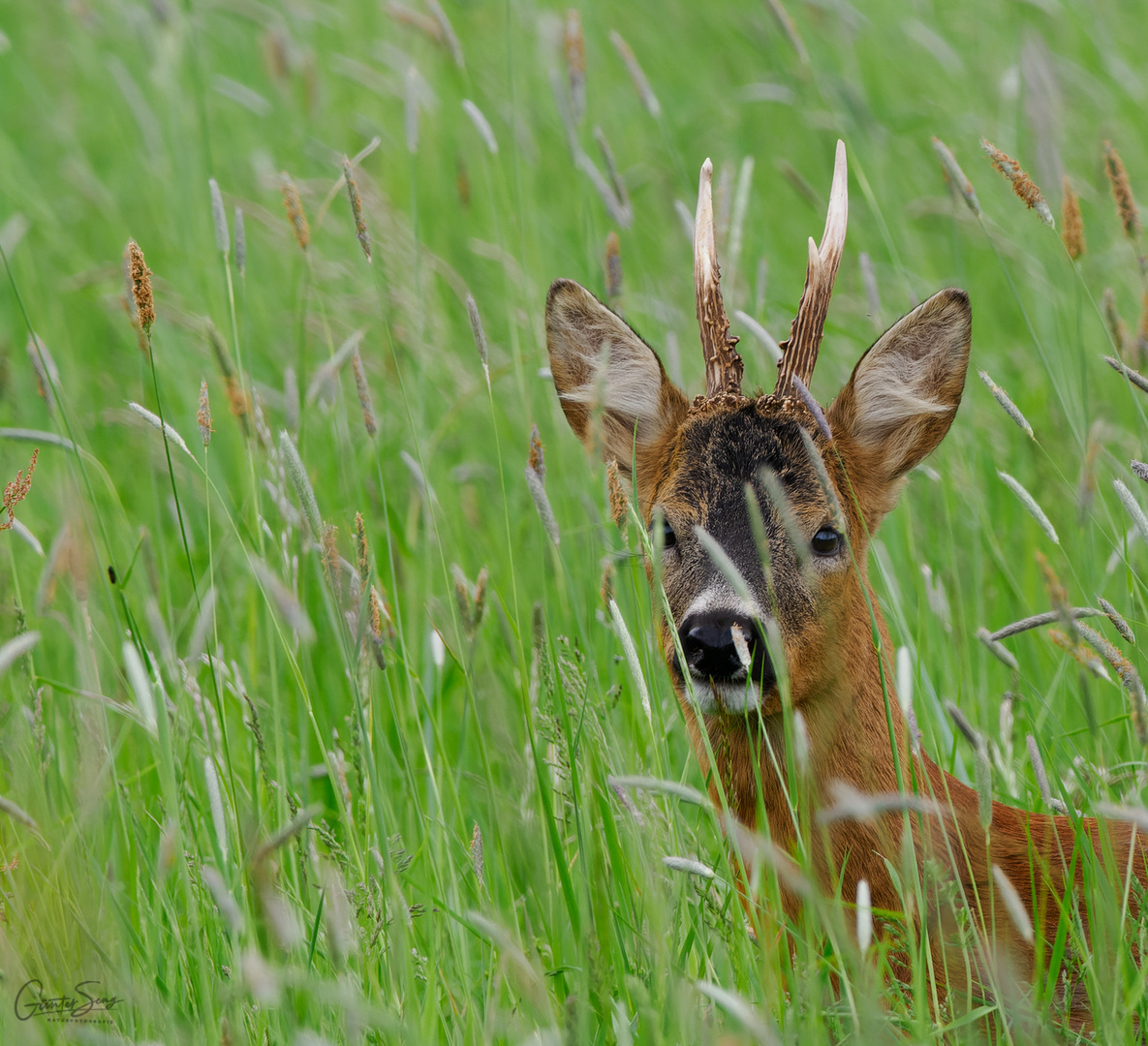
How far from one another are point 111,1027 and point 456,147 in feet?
18.7

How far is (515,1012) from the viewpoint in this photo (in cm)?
235

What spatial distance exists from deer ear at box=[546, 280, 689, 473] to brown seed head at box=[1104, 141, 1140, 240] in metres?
1.17

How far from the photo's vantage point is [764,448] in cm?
329

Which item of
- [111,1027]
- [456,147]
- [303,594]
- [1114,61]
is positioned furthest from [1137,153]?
[111,1027]

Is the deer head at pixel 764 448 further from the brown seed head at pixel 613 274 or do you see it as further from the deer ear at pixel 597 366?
the brown seed head at pixel 613 274

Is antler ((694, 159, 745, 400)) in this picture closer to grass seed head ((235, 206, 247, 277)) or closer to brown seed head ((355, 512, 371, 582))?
grass seed head ((235, 206, 247, 277))

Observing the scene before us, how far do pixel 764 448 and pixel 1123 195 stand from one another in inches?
38.5

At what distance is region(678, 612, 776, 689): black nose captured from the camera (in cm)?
275

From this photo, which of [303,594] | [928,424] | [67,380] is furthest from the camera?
[67,380]

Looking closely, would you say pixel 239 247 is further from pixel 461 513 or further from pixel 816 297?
pixel 461 513

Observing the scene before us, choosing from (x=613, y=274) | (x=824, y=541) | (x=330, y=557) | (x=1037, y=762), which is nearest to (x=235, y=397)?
(x=330, y=557)

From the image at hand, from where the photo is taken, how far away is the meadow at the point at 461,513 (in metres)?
2.30

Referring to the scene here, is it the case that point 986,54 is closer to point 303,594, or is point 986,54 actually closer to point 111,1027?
point 303,594

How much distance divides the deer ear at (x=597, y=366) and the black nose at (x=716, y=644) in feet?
3.05
